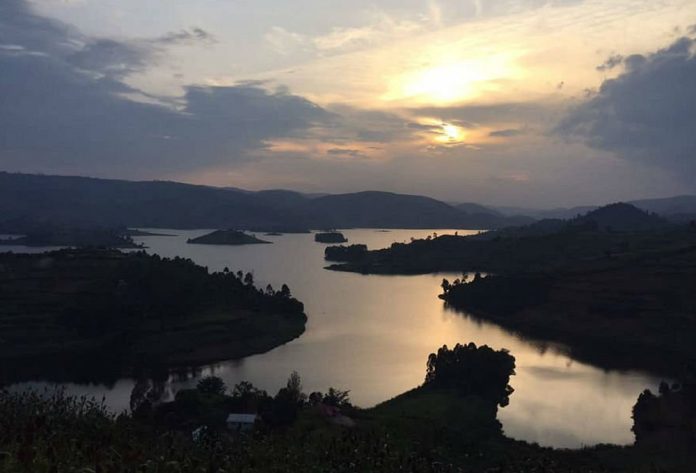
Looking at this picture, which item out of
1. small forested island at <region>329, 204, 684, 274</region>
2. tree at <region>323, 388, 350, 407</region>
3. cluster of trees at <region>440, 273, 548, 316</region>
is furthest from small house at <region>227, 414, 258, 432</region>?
small forested island at <region>329, 204, 684, 274</region>

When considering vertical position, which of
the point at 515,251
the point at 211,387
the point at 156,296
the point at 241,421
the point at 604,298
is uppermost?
the point at 515,251

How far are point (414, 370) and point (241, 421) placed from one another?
28.2 meters

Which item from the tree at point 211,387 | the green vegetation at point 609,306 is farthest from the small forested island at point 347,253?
the tree at point 211,387

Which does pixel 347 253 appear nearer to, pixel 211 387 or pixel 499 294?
pixel 499 294

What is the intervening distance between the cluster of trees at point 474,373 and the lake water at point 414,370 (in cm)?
198

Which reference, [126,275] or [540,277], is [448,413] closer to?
[126,275]

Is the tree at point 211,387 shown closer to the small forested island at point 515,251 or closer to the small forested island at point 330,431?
the small forested island at point 330,431

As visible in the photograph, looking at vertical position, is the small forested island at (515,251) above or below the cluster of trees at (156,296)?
above

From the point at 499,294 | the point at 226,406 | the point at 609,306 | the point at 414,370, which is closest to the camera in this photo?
the point at 226,406

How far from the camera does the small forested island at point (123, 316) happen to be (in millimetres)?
69062

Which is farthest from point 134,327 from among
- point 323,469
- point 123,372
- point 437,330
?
point 323,469

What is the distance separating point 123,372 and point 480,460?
4201 cm

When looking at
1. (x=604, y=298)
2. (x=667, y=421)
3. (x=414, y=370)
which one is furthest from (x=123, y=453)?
(x=604, y=298)

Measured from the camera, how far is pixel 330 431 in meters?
39.5
